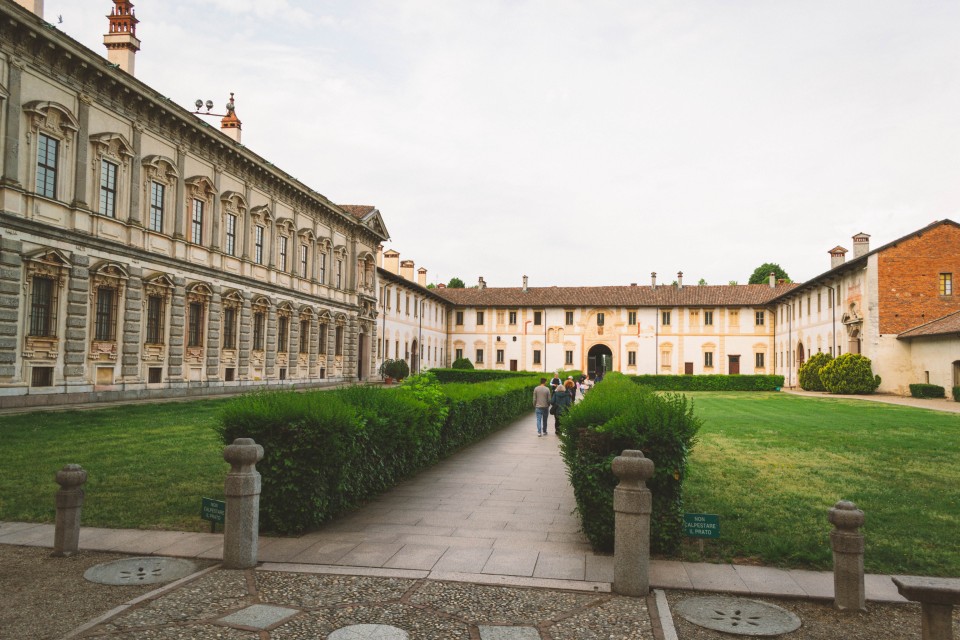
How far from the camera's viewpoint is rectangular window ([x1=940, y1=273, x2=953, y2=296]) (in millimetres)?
34188

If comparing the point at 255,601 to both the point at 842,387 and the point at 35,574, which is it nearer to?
the point at 35,574

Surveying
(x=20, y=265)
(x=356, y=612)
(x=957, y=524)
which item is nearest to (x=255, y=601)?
(x=356, y=612)

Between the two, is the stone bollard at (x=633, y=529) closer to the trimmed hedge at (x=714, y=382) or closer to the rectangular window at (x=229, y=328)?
the rectangular window at (x=229, y=328)

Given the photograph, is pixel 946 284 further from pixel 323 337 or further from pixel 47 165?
pixel 47 165

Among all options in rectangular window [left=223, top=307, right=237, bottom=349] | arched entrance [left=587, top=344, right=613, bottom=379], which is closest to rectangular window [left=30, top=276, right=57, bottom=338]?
rectangular window [left=223, top=307, right=237, bottom=349]

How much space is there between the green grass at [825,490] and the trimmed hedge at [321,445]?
12.5ft

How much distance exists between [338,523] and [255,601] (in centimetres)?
250

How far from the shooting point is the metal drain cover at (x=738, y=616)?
449 cm

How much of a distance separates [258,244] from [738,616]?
2987 cm

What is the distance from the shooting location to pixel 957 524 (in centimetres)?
725

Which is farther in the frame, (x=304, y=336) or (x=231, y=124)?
(x=304, y=336)

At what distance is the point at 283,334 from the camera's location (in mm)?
33375

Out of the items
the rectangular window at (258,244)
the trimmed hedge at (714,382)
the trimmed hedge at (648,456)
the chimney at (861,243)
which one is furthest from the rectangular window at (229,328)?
the chimney at (861,243)

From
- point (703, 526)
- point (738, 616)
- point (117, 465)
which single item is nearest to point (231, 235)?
point (117, 465)
